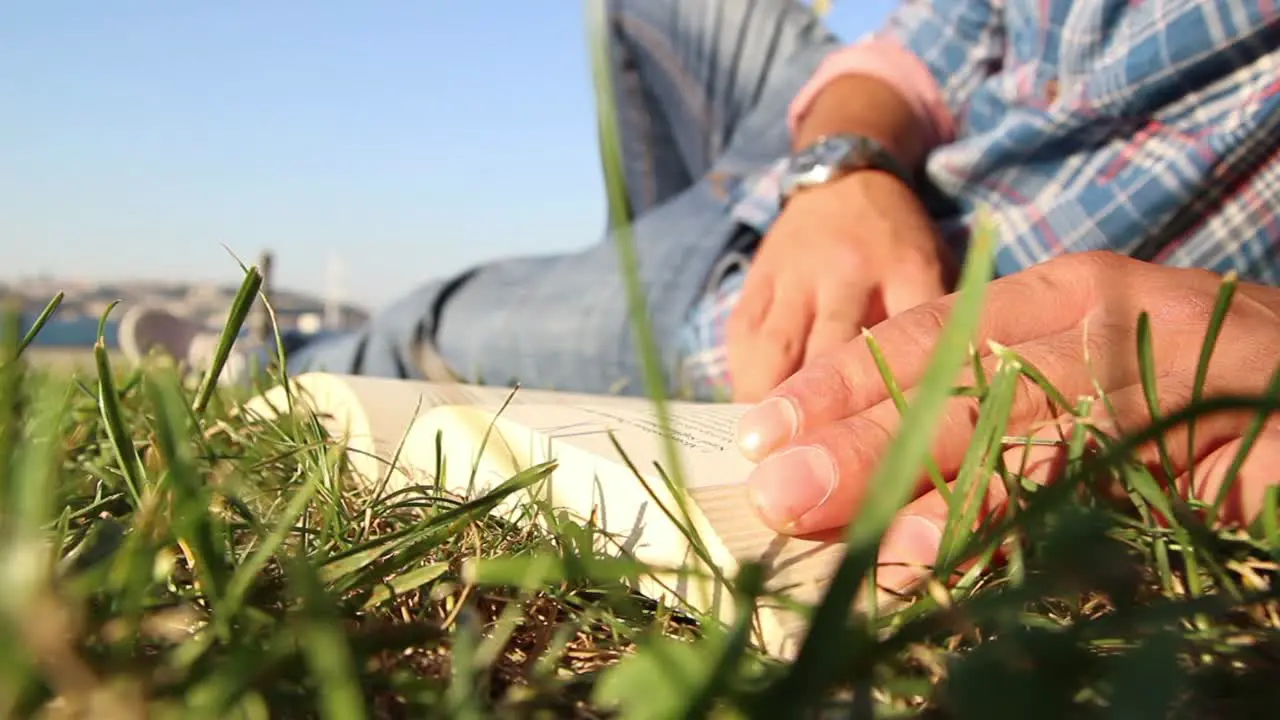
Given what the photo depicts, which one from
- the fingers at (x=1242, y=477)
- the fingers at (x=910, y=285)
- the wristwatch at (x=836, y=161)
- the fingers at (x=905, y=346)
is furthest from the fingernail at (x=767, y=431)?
the wristwatch at (x=836, y=161)

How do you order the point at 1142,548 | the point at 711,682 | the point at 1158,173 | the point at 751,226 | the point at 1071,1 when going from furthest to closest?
the point at 751,226, the point at 1071,1, the point at 1158,173, the point at 1142,548, the point at 711,682

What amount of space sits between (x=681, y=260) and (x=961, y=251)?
418 millimetres

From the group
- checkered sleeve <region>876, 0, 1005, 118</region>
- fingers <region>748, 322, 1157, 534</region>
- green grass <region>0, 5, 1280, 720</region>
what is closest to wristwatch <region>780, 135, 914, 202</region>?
checkered sleeve <region>876, 0, 1005, 118</region>

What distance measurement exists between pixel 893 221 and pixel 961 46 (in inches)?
21.0

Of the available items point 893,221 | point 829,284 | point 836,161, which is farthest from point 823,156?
point 829,284

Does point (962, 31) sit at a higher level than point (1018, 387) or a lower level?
higher

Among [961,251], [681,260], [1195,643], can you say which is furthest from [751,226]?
[1195,643]

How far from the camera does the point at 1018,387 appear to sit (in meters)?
→ 0.42

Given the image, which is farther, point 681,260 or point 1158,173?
point 681,260

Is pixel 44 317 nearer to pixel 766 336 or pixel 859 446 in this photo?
pixel 859 446

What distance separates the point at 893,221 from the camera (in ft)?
3.02

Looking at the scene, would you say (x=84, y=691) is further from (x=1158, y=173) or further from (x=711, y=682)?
(x=1158, y=173)

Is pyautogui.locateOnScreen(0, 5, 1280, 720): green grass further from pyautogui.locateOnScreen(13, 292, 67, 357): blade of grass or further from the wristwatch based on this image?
the wristwatch

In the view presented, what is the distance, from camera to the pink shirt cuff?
50.7 inches
